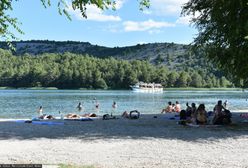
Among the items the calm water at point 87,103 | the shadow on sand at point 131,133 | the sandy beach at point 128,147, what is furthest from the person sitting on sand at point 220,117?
the calm water at point 87,103

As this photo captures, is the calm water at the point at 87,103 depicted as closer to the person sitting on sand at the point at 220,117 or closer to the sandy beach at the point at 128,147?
the person sitting on sand at the point at 220,117

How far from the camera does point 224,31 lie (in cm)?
2314

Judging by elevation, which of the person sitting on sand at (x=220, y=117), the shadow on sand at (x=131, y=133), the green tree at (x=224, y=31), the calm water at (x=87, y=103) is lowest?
the calm water at (x=87, y=103)

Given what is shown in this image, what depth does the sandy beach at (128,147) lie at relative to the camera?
→ 12683 millimetres

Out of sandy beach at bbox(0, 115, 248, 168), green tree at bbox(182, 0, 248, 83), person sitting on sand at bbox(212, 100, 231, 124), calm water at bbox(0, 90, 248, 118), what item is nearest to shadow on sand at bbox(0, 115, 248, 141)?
sandy beach at bbox(0, 115, 248, 168)

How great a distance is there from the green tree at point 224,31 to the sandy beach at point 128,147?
13.4 feet

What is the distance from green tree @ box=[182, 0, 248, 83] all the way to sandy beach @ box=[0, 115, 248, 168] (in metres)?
4.08

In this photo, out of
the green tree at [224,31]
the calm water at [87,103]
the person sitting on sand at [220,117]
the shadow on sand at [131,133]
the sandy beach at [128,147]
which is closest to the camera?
the sandy beach at [128,147]

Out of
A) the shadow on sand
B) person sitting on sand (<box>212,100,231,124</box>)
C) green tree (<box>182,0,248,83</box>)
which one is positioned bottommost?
the shadow on sand

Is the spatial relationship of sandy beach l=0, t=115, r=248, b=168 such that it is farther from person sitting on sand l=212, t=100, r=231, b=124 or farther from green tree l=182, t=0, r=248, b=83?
green tree l=182, t=0, r=248, b=83

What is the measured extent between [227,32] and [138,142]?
30.2ft

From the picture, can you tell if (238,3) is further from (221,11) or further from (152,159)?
(152,159)

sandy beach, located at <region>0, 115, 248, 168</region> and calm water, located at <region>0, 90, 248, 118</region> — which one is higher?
sandy beach, located at <region>0, 115, 248, 168</region>

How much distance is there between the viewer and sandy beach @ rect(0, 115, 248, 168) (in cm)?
1268
